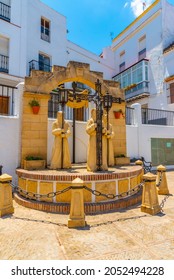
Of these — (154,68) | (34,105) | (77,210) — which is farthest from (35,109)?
(154,68)

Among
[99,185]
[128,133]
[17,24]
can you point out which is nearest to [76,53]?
[17,24]

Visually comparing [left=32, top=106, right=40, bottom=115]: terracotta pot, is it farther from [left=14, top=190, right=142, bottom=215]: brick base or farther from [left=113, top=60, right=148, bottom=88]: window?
[left=113, top=60, right=148, bottom=88]: window

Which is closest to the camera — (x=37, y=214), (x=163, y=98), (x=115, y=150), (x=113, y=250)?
(x=113, y=250)

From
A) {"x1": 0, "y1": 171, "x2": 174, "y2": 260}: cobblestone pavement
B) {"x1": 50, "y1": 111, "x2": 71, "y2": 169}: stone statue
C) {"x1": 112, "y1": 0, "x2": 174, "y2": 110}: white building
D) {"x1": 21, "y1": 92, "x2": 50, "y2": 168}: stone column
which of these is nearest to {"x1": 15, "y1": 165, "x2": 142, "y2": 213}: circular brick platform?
{"x1": 0, "y1": 171, "x2": 174, "y2": 260}: cobblestone pavement

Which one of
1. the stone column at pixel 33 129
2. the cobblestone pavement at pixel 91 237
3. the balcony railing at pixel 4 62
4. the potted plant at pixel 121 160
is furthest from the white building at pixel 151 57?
the cobblestone pavement at pixel 91 237

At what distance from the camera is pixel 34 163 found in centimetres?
646

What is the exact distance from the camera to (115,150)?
8.21 meters

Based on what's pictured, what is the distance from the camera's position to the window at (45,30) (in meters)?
15.5

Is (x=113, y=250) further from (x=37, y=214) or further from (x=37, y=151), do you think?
(x=37, y=151)

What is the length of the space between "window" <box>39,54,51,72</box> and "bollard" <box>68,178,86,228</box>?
13.6 m

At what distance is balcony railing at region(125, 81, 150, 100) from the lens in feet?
58.1
